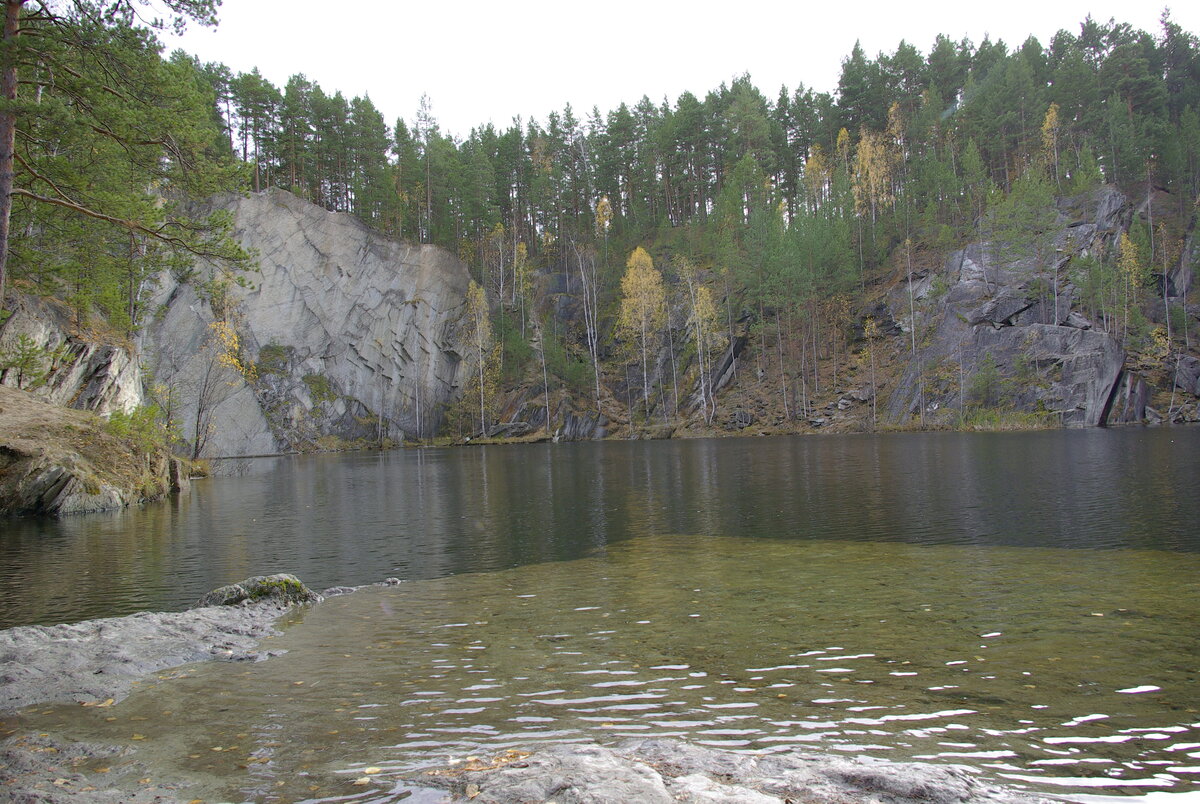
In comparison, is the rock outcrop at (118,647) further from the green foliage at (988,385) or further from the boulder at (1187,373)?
the boulder at (1187,373)

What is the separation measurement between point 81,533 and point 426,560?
39.4ft

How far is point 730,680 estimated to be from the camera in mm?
7055

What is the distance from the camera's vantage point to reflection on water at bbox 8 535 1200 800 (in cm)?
527

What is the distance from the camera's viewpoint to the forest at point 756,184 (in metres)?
70.8

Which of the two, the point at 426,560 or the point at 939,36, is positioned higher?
the point at 939,36

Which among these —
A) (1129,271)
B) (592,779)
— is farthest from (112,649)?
(1129,271)

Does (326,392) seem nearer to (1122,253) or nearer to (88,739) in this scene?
(88,739)

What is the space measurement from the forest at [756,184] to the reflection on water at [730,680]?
59.6m

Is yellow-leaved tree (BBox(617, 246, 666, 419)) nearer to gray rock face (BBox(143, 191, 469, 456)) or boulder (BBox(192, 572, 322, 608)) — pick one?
gray rock face (BBox(143, 191, 469, 456))

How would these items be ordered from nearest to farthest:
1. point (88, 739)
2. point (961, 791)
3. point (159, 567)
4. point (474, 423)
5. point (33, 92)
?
point (961, 791)
point (88, 739)
point (33, 92)
point (159, 567)
point (474, 423)

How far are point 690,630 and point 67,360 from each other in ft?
104

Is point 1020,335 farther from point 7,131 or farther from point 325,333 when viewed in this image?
point 325,333

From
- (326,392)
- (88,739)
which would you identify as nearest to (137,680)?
(88,739)

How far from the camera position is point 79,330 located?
99.6ft
